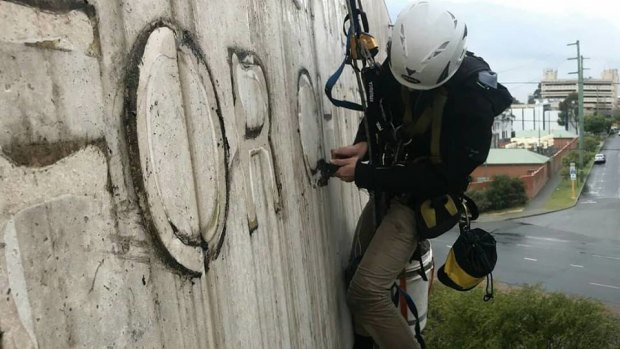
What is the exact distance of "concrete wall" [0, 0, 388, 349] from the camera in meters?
0.94

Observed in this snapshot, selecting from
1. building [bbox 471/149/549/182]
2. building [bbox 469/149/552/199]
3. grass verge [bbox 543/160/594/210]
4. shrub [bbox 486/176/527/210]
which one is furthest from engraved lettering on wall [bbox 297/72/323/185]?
building [bbox 471/149/549/182]

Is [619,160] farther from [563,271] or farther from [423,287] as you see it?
[423,287]

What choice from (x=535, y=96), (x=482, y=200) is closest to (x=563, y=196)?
(x=482, y=200)

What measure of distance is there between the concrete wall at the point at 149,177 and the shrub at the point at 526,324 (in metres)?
8.43

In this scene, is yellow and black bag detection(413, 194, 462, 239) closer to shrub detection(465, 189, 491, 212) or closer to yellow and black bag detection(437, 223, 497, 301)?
yellow and black bag detection(437, 223, 497, 301)

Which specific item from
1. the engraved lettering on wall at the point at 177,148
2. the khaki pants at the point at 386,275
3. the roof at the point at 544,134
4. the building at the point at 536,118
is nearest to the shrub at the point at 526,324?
the khaki pants at the point at 386,275

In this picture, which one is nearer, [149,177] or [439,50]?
[149,177]

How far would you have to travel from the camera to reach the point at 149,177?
129cm

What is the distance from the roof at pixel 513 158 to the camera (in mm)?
45656

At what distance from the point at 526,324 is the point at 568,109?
295 ft

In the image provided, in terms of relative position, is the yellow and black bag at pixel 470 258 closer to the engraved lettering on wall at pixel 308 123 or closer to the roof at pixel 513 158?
the engraved lettering on wall at pixel 308 123

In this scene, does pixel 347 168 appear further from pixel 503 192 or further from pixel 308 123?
pixel 503 192

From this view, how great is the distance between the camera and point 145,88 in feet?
4.26

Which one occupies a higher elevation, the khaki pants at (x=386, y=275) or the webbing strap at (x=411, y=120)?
the webbing strap at (x=411, y=120)
